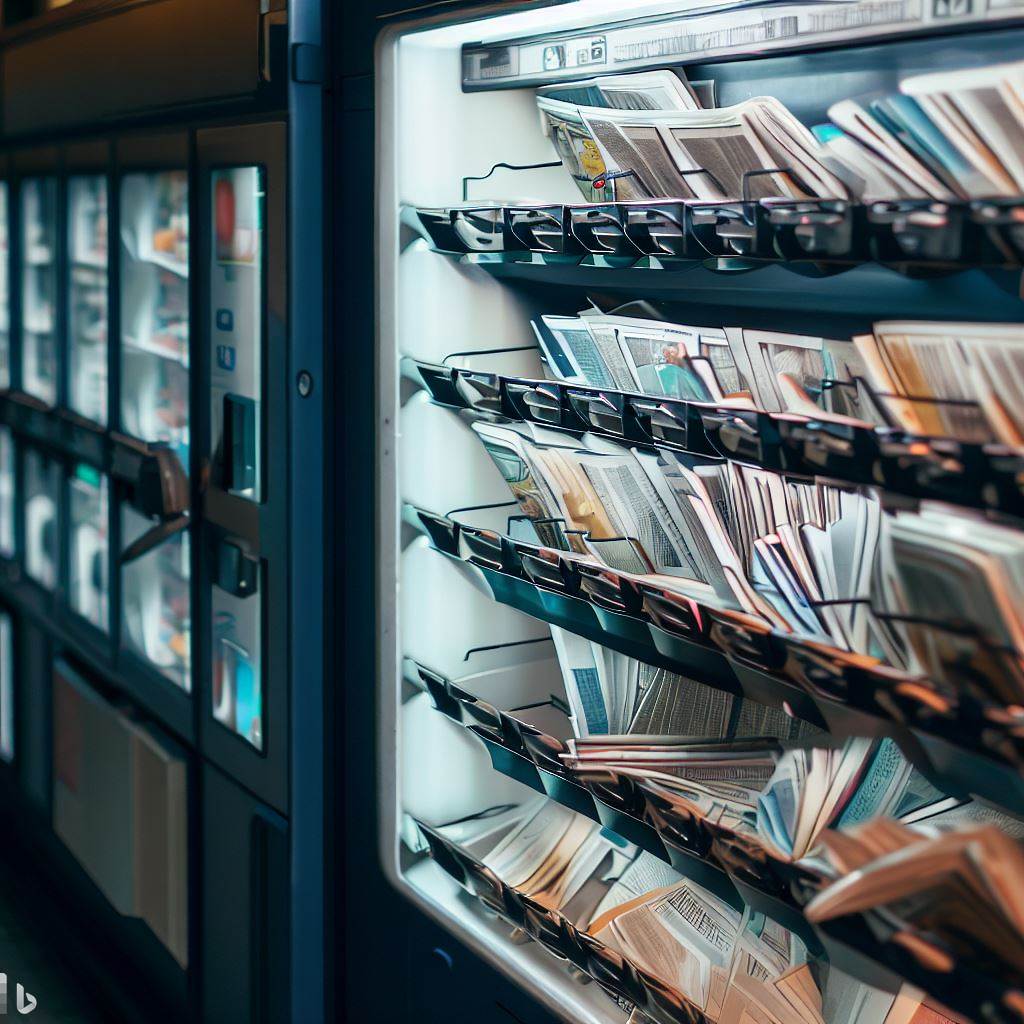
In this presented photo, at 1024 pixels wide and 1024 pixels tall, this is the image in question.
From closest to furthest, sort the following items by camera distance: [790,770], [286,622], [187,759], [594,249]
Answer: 1. [790,770]
2. [594,249]
3. [286,622]
4. [187,759]

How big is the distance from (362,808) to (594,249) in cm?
103

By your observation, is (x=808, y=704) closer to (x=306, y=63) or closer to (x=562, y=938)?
(x=562, y=938)

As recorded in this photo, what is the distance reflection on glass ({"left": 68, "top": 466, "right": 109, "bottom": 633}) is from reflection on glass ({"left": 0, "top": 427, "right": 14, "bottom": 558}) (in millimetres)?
378

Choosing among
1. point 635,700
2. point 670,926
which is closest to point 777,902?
point 670,926

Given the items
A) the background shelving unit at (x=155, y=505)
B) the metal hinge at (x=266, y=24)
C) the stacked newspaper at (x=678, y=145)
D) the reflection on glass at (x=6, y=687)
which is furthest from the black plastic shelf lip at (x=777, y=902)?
the reflection on glass at (x=6, y=687)

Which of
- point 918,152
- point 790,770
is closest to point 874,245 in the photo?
point 918,152

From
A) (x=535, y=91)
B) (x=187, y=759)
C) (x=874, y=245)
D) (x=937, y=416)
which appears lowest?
(x=187, y=759)

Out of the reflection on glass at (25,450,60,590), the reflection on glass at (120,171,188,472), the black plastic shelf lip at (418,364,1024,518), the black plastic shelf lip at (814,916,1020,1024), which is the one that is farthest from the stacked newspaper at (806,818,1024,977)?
the reflection on glass at (25,450,60,590)

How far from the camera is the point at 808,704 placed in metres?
1.21

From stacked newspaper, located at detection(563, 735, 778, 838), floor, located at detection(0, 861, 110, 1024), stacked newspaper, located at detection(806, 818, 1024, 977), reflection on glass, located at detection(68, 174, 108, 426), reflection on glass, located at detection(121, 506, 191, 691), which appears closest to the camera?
stacked newspaper, located at detection(806, 818, 1024, 977)

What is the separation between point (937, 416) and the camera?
1.09 meters

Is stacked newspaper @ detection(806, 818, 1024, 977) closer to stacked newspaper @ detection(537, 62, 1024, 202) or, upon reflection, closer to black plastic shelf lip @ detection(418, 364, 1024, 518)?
black plastic shelf lip @ detection(418, 364, 1024, 518)

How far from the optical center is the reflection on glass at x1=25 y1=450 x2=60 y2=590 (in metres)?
3.11

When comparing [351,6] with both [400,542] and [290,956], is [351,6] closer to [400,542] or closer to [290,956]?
[400,542]
